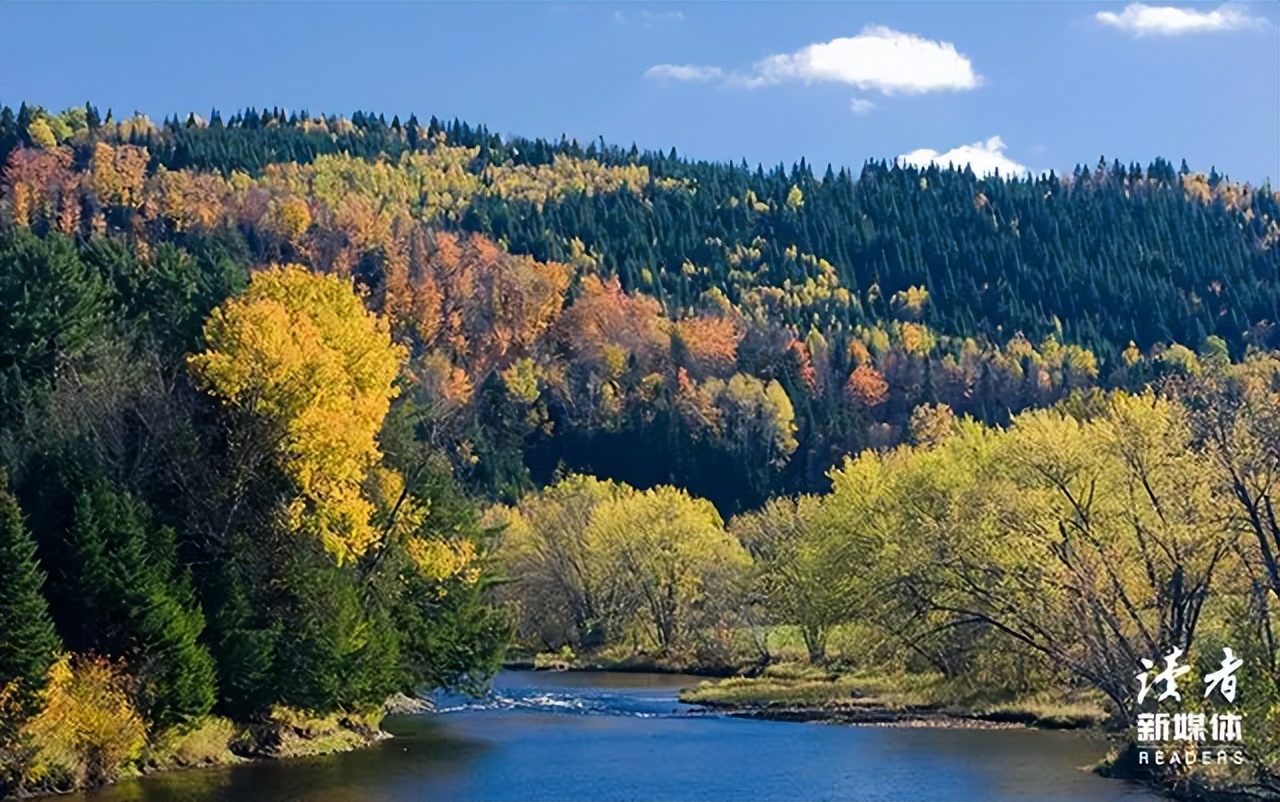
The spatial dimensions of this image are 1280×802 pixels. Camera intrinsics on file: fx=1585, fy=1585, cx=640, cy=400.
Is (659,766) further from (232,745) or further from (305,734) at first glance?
(232,745)

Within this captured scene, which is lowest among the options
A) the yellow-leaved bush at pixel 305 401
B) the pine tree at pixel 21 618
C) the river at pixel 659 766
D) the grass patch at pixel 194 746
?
the river at pixel 659 766

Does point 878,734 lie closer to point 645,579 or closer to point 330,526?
point 330,526

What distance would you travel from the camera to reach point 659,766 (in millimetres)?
47781

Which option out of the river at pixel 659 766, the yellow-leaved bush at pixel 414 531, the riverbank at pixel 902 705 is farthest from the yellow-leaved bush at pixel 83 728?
the riverbank at pixel 902 705

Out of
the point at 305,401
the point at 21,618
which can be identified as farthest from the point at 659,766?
the point at 21,618

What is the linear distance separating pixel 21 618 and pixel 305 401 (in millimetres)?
12083

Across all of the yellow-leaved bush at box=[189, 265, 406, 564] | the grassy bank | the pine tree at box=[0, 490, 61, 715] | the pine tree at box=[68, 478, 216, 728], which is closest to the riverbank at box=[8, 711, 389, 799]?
the pine tree at box=[68, 478, 216, 728]

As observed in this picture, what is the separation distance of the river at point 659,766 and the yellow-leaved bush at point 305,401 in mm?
7764

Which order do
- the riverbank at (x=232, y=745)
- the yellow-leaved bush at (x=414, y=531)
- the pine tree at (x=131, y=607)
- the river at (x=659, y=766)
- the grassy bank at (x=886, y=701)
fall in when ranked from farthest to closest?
1. the grassy bank at (x=886, y=701)
2. the yellow-leaved bush at (x=414, y=531)
3. the pine tree at (x=131, y=607)
4. the river at (x=659, y=766)
5. the riverbank at (x=232, y=745)

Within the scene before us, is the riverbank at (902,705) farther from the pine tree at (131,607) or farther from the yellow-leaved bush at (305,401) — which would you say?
the pine tree at (131,607)

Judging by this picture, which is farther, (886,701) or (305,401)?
(886,701)

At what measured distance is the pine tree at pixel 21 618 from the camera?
40219 millimetres

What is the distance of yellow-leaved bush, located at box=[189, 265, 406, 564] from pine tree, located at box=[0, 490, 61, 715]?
31.1 ft

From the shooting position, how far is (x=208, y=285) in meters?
55.7
